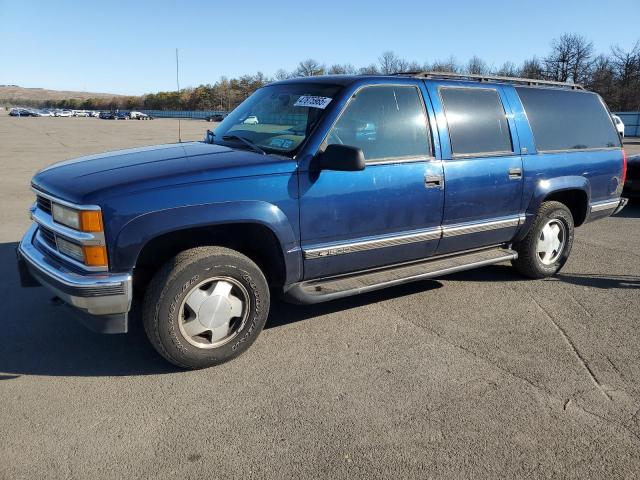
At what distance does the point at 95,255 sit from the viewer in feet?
9.95

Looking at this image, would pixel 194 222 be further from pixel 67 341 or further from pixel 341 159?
pixel 67 341

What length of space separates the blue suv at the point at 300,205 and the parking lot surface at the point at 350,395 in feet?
1.27

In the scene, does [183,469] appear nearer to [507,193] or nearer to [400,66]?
[507,193]

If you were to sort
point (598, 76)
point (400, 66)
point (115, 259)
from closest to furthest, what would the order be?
1. point (115, 259)
2. point (598, 76)
3. point (400, 66)

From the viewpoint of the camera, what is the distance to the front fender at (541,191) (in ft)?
16.0

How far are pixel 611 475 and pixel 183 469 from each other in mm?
2045

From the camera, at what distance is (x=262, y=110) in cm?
435

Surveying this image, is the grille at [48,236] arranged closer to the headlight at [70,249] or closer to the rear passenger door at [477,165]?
the headlight at [70,249]

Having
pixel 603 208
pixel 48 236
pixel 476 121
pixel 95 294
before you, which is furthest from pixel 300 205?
pixel 603 208

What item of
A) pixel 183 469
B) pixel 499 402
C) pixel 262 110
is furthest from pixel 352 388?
pixel 262 110

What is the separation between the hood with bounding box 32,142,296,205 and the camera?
3104 mm

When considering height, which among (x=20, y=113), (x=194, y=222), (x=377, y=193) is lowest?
(x=194, y=222)

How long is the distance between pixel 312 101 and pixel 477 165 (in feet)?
5.00

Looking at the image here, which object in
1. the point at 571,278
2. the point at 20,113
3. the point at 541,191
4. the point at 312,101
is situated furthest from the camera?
the point at 20,113
